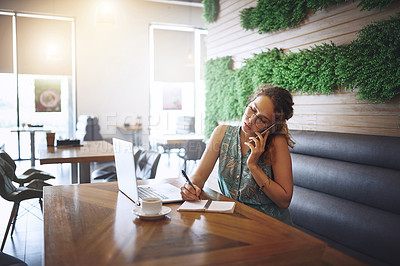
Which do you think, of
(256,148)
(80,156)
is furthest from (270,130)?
(80,156)

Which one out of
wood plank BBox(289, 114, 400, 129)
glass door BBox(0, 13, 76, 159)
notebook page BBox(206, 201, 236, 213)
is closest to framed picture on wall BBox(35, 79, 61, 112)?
glass door BBox(0, 13, 76, 159)

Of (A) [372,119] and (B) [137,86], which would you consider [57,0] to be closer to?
(B) [137,86]

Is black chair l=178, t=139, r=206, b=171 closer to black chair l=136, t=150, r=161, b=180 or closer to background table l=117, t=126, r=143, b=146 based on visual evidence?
black chair l=136, t=150, r=161, b=180

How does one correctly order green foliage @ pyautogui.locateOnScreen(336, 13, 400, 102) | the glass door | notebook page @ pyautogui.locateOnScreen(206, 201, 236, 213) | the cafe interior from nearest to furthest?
the cafe interior
notebook page @ pyautogui.locateOnScreen(206, 201, 236, 213)
green foliage @ pyautogui.locateOnScreen(336, 13, 400, 102)
the glass door

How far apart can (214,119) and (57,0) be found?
6.11m

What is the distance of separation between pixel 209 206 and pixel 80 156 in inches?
83.5

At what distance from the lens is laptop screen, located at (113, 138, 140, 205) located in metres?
1.55

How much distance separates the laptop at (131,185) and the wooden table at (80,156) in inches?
58.4

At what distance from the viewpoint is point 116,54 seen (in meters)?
9.01

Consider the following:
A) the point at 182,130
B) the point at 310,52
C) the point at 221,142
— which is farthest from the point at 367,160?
the point at 182,130

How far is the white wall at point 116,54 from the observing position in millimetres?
8609

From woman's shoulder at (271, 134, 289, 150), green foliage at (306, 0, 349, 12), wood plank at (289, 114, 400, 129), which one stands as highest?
green foliage at (306, 0, 349, 12)

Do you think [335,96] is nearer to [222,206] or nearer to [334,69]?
[334,69]

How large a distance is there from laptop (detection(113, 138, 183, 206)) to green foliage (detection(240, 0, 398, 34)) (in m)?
1.80
